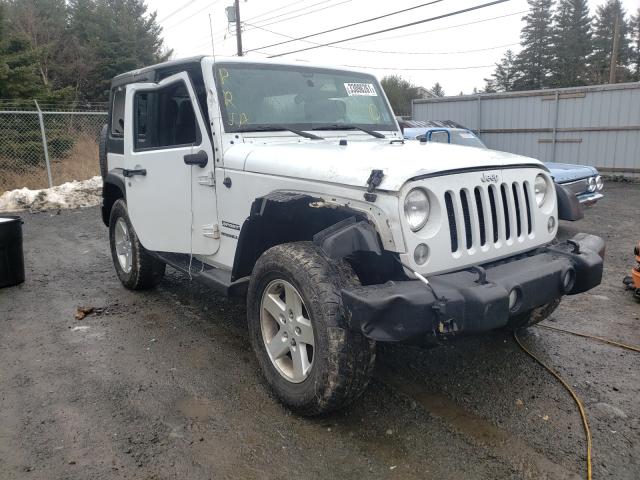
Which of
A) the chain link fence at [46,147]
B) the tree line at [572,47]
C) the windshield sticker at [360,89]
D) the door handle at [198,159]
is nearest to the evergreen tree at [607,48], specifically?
the tree line at [572,47]

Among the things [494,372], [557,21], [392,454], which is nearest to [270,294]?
[392,454]

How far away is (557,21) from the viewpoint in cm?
4753

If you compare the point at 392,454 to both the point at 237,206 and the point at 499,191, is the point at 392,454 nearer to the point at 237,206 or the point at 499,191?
the point at 499,191

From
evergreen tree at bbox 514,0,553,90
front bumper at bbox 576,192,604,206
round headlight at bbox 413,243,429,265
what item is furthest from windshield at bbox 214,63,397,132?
evergreen tree at bbox 514,0,553,90

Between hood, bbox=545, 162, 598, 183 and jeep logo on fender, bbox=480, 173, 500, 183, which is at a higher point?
jeep logo on fender, bbox=480, 173, 500, 183

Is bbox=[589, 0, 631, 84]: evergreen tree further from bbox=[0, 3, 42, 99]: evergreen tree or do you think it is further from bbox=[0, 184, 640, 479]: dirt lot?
bbox=[0, 184, 640, 479]: dirt lot

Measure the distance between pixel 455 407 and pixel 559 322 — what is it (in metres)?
1.86

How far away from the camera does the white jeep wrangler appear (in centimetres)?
266

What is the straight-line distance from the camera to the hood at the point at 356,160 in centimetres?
280

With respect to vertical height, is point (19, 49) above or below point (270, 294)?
above

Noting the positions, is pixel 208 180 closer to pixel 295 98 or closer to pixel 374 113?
pixel 295 98

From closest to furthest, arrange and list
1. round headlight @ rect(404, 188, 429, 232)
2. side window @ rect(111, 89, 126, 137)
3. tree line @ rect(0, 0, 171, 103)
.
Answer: round headlight @ rect(404, 188, 429, 232) < side window @ rect(111, 89, 126, 137) < tree line @ rect(0, 0, 171, 103)

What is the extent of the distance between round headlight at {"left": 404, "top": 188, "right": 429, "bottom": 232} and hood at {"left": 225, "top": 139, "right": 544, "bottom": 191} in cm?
11

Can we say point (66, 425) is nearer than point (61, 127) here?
Yes
